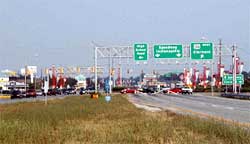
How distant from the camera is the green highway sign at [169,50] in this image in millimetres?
66500

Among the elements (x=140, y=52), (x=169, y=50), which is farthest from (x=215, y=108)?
(x=140, y=52)

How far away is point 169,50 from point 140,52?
165 inches

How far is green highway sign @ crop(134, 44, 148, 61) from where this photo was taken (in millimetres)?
68625

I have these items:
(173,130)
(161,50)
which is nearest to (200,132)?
(173,130)

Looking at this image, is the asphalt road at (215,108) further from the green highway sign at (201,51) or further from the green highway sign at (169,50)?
the green highway sign at (201,51)

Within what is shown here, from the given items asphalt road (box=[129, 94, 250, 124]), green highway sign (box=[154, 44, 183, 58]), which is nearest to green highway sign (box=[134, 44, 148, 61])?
green highway sign (box=[154, 44, 183, 58])

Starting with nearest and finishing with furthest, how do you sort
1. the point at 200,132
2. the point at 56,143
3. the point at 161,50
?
1. the point at 56,143
2. the point at 200,132
3. the point at 161,50

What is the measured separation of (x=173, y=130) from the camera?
18359mm

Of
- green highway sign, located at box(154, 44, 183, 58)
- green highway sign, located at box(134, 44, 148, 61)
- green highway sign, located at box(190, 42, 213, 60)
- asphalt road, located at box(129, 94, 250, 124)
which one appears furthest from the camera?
green highway sign, located at box(134, 44, 148, 61)

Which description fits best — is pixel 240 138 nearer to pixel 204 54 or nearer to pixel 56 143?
pixel 56 143

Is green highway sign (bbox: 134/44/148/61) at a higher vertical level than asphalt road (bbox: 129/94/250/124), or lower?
higher

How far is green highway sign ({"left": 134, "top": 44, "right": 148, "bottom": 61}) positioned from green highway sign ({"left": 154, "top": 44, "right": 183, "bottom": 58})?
6.47 feet

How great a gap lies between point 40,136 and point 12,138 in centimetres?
96

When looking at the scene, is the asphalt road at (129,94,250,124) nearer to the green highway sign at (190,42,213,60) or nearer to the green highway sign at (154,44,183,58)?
the green highway sign at (154,44,183,58)
